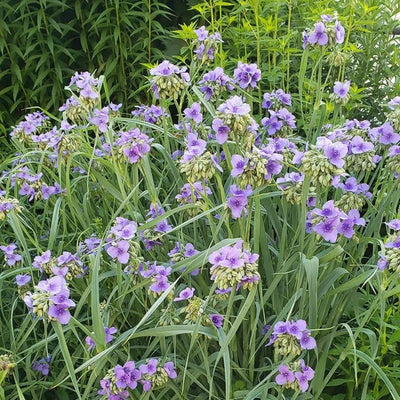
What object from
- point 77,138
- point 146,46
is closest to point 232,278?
point 77,138

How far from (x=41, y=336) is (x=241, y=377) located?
0.59 metres

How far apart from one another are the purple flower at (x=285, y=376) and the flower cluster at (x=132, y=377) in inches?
8.9

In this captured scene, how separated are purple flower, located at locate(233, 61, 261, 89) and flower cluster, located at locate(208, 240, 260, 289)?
731 mm

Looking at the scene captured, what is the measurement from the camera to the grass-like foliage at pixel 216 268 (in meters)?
1.21

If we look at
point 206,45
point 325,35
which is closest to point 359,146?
point 325,35

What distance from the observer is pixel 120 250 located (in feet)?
4.08

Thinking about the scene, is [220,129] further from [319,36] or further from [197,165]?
[319,36]

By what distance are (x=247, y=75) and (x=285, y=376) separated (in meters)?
0.84

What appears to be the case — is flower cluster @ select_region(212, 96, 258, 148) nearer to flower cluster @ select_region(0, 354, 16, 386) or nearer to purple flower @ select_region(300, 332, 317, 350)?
purple flower @ select_region(300, 332, 317, 350)

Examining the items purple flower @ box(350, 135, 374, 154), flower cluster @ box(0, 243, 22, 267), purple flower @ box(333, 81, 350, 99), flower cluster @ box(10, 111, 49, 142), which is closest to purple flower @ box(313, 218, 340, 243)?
purple flower @ box(350, 135, 374, 154)

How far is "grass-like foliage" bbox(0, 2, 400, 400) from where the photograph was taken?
1.21m

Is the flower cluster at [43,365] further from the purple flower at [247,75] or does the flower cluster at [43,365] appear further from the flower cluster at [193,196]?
the purple flower at [247,75]

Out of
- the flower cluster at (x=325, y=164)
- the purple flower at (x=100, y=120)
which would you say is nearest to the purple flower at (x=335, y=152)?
the flower cluster at (x=325, y=164)

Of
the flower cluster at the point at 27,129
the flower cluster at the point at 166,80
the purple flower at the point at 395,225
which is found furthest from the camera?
the flower cluster at the point at 27,129
